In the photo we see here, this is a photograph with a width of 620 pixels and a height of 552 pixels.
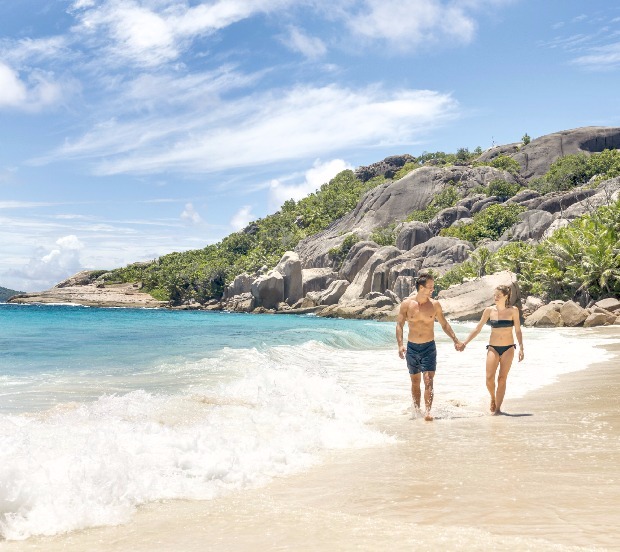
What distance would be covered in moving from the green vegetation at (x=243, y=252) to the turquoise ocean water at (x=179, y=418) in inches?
2977

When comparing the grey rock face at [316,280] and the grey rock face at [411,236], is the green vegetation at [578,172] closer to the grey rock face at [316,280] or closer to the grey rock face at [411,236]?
the grey rock face at [411,236]

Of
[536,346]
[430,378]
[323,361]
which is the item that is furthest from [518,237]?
[430,378]

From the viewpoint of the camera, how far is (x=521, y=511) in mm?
4027

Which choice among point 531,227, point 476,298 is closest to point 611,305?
point 476,298

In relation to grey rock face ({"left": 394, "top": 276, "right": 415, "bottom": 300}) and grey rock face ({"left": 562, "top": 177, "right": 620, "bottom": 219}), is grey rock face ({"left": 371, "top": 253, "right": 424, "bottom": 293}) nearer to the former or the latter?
grey rock face ({"left": 394, "top": 276, "right": 415, "bottom": 300})

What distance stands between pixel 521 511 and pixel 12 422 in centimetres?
539

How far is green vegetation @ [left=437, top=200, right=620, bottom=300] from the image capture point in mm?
40469

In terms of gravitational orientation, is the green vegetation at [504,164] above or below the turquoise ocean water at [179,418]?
above

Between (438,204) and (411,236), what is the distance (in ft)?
55.4

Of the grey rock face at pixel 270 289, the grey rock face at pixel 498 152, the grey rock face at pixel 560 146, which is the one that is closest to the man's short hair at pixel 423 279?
the grey rock face at pixel 270 289

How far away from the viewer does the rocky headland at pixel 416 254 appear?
1833 inches

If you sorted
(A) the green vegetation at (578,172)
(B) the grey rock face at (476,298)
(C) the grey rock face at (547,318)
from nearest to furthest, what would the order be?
1. (C) the grey rock face at (547,318)
2. (B) the grey rock face at (476,298)
3. (A) the green vegetation at (578,172)

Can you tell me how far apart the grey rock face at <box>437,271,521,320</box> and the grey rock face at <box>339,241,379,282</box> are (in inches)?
1092

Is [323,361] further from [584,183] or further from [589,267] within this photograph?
[584,183]
